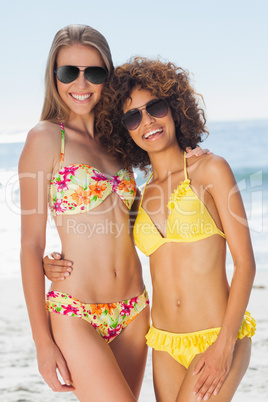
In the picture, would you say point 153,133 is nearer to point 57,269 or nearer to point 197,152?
point 197,152

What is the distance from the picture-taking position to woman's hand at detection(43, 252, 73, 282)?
9.80 ft

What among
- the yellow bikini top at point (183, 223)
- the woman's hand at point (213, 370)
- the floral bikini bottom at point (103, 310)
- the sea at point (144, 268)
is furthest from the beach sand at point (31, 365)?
the yellow bikini top at point (183, 223)

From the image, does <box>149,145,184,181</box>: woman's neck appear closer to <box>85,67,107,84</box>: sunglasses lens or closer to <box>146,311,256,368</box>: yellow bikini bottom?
<box>85,67,107,84</box>: sunglasses lens

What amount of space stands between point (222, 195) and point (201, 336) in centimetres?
76

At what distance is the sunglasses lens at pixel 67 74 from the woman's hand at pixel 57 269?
1107mm

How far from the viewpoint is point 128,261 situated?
3227 mm

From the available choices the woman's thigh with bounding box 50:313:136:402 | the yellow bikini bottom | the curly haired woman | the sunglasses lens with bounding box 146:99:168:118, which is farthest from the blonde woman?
the sunglasses lens with bounding box 146:99:168:118

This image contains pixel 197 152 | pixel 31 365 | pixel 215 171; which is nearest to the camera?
pixel 215 171

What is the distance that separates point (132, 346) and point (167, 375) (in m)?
0.33

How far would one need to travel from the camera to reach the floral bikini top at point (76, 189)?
3.09m

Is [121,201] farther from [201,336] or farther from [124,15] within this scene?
[124,15]

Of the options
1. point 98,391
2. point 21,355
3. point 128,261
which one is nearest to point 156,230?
point 128,261

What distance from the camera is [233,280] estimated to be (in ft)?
9.17

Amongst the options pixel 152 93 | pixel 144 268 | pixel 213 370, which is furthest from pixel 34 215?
pixel 144 268
